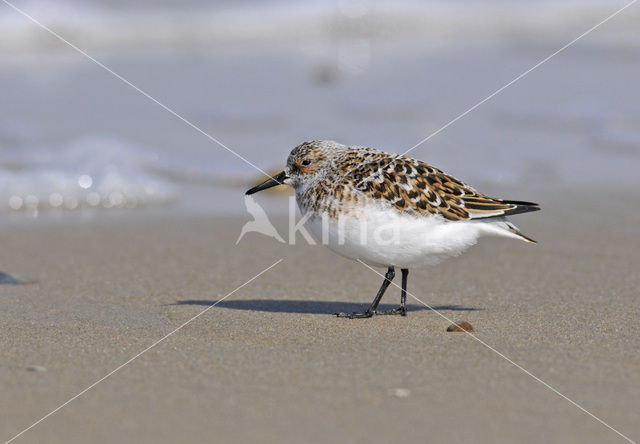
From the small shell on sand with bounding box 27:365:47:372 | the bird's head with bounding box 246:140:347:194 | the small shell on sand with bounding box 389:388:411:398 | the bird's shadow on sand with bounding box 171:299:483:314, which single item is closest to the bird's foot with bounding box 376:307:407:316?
the bird's shadow on sand with bounding box 171:299:483:314

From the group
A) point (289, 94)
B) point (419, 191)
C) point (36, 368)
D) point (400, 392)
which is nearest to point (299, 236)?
point (419, 191)

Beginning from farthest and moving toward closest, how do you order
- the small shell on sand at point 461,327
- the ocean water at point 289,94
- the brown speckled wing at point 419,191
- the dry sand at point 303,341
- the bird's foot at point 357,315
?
1. the ocean water at point 289,94
2. the bird's foot at point 357,315
3. the brown speckled wing at point 419,191
4. the small shell on sand at point 461,327
5. the dry sand at point 303,341

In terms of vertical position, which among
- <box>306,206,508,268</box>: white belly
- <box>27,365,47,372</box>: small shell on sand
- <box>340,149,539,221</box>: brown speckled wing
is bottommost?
<box>27,365,47,372</box>: small shell on sand

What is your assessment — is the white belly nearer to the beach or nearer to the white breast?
the white breast

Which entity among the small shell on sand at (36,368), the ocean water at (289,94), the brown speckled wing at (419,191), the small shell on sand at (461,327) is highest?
the ocean water at (289,94)

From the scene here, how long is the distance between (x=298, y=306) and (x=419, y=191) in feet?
3.43

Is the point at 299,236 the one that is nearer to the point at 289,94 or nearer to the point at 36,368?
the point at 36,368

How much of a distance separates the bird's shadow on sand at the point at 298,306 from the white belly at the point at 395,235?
0.50 meters

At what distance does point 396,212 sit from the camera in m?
4.73

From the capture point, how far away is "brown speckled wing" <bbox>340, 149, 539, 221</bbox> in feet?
15.6

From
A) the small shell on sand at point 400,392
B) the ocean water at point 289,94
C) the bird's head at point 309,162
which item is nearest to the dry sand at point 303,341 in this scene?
the small shell on sand at point 400,392

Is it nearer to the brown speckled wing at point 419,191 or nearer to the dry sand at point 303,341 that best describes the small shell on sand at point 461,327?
the dry sand at point 303,341

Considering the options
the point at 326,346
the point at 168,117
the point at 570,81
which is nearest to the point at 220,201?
the point at 168,117

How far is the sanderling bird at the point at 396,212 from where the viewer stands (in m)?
4.72
